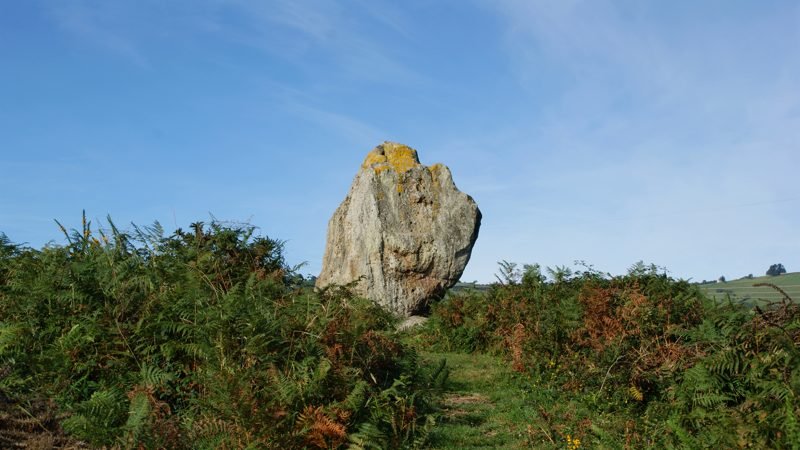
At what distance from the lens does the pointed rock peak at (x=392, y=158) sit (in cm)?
2253

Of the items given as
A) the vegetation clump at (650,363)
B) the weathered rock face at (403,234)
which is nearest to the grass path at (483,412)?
the vegetation clump at (650,363)

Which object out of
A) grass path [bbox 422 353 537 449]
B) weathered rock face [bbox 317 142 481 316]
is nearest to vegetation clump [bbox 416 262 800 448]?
grass path [bbox 422 353 537 449]

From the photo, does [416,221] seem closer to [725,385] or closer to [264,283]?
[264,283]

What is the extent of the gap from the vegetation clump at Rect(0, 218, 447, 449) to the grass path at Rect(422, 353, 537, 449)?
522 mm

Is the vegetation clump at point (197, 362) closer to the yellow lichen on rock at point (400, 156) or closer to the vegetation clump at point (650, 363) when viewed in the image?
the vegetation clump at point (650, 363)

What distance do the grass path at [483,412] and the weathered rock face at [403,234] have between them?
710cm

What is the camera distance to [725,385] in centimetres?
786

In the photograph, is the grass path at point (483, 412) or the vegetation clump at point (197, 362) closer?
the vegetation clump at point (197, 362)

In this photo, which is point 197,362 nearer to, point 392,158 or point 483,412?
point 483,412

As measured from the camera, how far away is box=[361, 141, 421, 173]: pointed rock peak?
2253 centimetres

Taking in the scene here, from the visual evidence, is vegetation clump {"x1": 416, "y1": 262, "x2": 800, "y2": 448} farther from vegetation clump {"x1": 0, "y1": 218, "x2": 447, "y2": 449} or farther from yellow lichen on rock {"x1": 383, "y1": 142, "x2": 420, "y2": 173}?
yellow lichen on rock {"x1": 383, "y1": 142, "x2": 420, "y2": 173}

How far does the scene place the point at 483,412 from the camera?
10438mm

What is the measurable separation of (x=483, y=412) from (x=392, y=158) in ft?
44.5

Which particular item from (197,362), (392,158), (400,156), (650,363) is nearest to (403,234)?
(392,158)
